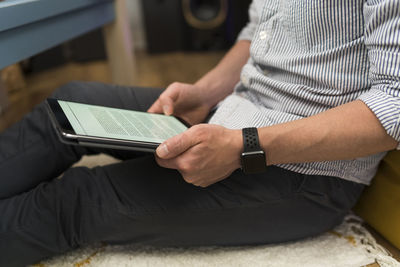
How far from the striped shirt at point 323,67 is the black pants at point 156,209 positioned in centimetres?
6

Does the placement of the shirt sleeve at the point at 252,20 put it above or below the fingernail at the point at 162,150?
above

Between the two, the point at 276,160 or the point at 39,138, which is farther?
the point at 39,138

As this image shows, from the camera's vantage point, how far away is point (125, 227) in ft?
1.85

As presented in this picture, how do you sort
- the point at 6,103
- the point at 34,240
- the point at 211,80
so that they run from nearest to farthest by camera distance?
the point at 34,240 → the point at 211,80 → the point at 6,103

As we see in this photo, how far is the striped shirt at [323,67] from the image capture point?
0.43 metres

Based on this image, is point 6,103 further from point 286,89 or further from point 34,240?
point 286,89

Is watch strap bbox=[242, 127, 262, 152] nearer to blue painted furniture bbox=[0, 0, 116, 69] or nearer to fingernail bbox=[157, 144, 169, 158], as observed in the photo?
fingernail bbox=[157, 144, 169, 158]

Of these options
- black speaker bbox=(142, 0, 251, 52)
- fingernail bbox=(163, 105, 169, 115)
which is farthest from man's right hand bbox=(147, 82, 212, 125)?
black speaker bbox=(142, 0, 251, 52)

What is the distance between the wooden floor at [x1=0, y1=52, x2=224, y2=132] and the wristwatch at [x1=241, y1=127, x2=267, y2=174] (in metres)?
1.22

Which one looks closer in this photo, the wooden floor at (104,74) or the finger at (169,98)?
the finger at (169,98)

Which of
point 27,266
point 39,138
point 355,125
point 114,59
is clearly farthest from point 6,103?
point 355,125

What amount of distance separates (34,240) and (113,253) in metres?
0.14

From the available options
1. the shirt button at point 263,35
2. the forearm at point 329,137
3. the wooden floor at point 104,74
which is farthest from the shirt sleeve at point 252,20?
the wooden floor at point 104,74

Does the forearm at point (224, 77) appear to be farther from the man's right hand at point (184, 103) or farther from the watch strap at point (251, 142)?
the watch strap at point (251, 142)
